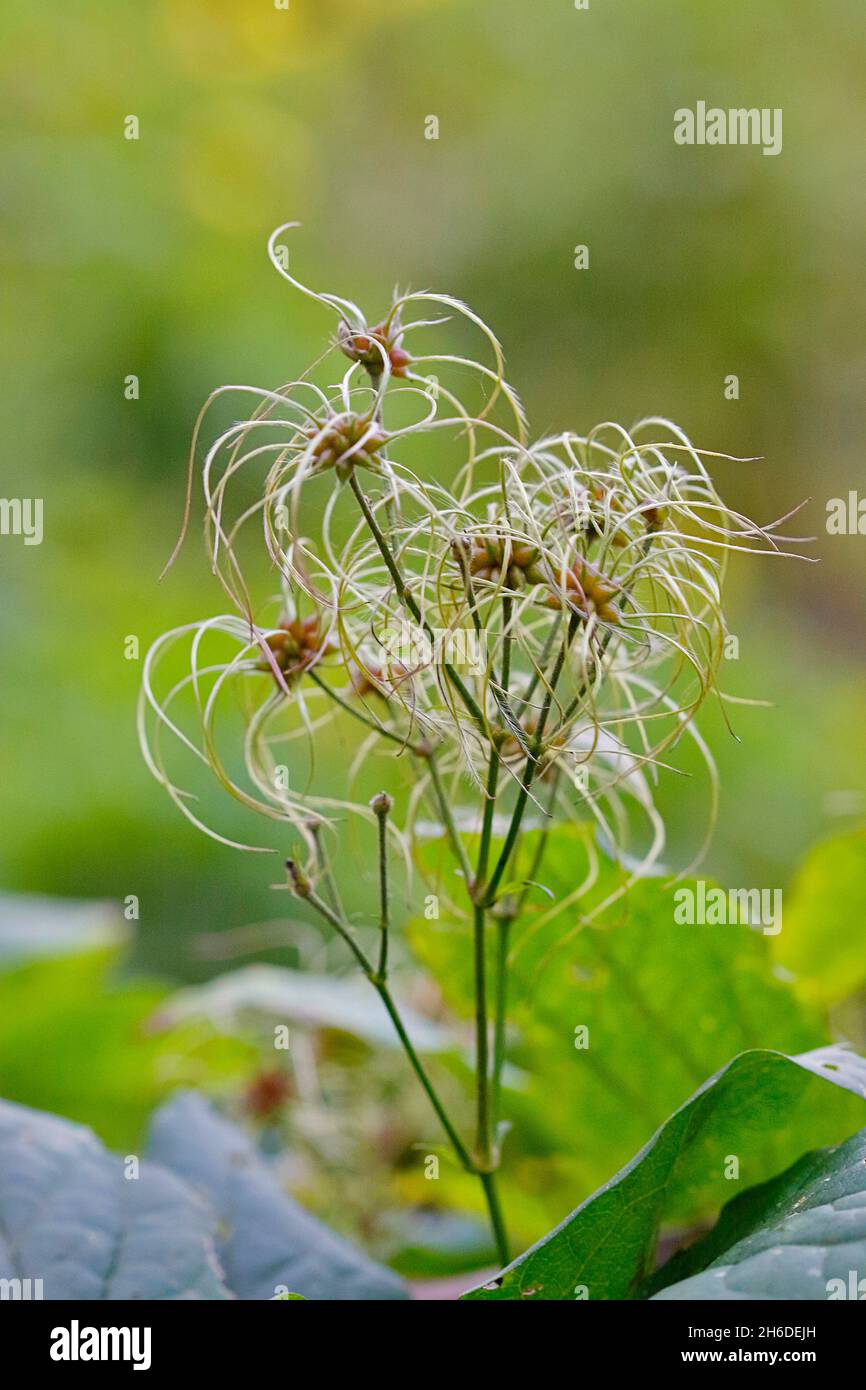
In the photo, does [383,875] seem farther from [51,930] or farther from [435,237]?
[435,237]

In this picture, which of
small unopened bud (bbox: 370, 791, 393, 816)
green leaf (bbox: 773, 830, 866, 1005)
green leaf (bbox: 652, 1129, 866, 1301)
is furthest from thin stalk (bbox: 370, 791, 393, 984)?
green leaf (bbox: 773, 830, 866, 1005)

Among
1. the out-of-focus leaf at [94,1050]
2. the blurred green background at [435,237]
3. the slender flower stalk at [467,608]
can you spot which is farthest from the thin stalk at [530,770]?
the blurred green background at [435,237]

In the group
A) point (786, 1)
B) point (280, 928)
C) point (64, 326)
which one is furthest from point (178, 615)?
point (786, 1)

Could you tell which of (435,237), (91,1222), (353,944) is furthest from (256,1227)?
(435,237)

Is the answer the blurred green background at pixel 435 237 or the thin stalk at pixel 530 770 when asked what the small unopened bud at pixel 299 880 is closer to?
the thin stalk at pixel 530 770

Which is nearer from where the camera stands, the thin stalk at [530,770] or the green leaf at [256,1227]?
the thin stalk at [530,770]
